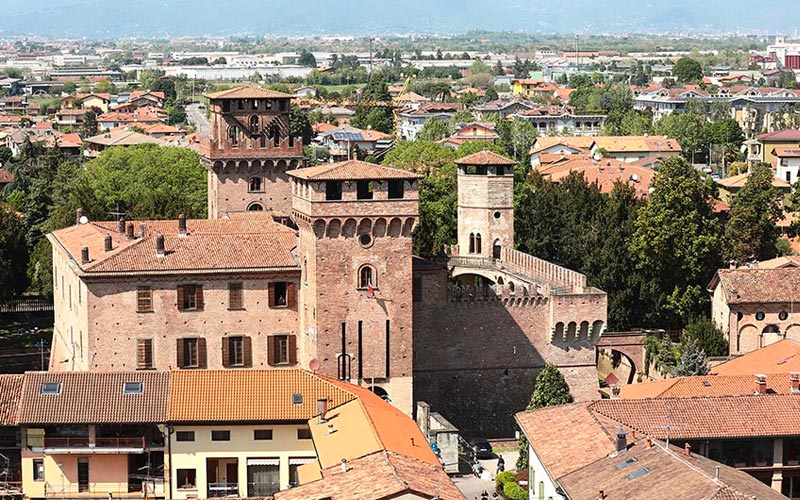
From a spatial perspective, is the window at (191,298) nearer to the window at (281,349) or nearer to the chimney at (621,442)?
the window at (281,349)

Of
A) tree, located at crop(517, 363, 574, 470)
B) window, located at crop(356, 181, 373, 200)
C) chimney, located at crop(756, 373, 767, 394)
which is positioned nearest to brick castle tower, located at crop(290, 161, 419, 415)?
window, located at crop(356, 181, 373, 200)

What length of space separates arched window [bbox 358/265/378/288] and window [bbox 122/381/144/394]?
8.83m

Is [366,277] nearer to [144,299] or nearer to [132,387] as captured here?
[144,299]

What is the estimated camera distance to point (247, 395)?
1812 inches

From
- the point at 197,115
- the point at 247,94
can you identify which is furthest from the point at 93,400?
the point at 197,115

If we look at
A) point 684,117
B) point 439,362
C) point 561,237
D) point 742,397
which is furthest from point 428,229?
point 684,117

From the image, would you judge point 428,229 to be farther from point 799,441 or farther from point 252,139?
point 799,441

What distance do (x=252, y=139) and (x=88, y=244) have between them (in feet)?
47.0

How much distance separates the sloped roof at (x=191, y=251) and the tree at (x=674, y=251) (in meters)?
17.9

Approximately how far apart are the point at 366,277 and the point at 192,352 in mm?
5826

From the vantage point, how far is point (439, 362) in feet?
189

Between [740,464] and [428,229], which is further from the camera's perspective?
[428,229]

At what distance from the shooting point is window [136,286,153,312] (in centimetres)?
5238

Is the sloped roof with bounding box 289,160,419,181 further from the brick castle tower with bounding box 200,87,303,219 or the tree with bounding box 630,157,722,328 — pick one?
the tree with bounding box 630,157,722,328
